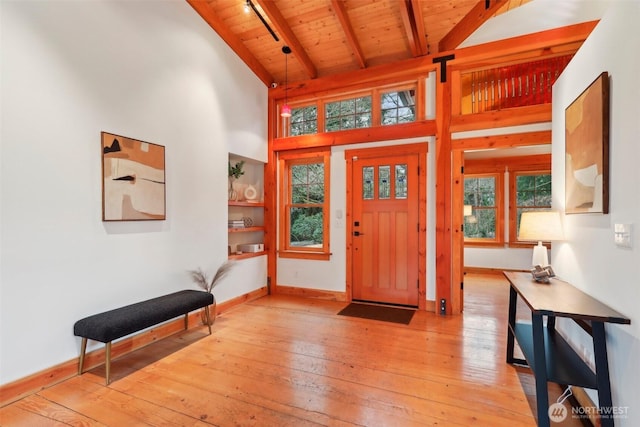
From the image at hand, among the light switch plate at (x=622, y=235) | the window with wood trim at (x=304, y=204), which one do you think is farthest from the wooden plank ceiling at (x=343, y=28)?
the light switch plate at (x=622, y=235)

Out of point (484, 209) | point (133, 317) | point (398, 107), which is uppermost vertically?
point (398, 107)

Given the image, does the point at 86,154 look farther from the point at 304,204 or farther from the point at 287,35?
the point at 304,204

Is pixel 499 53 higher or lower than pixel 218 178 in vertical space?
higher

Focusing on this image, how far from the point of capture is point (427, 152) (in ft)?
13.3

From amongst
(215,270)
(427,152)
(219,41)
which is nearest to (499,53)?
(427,152)

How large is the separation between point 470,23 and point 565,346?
3.56m

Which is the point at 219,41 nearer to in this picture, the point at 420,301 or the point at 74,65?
the point at 74,65

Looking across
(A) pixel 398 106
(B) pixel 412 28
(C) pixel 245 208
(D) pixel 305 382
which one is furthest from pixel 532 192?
(D) pixel 305 382

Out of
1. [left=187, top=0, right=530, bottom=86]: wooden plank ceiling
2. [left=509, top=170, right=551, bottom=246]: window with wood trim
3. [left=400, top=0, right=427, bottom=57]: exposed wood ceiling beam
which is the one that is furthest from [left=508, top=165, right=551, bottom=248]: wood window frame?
[left=400, top=0, right=427, bottom=57]: exposed wood ceiling beam

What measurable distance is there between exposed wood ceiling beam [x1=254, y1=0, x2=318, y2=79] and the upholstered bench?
341 centimetres

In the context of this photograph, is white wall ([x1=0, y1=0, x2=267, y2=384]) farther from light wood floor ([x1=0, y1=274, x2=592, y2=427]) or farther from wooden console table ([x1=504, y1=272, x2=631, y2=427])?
wooden console table ([x1=504, y1=272, x2=631, y2=427])

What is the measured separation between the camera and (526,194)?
21.0 ft

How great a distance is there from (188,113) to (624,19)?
3.76 meters

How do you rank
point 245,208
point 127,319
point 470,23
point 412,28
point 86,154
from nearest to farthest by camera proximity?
point 127,319 → point 86,154 → point 470,23 → point 412,28 → point 245,208
